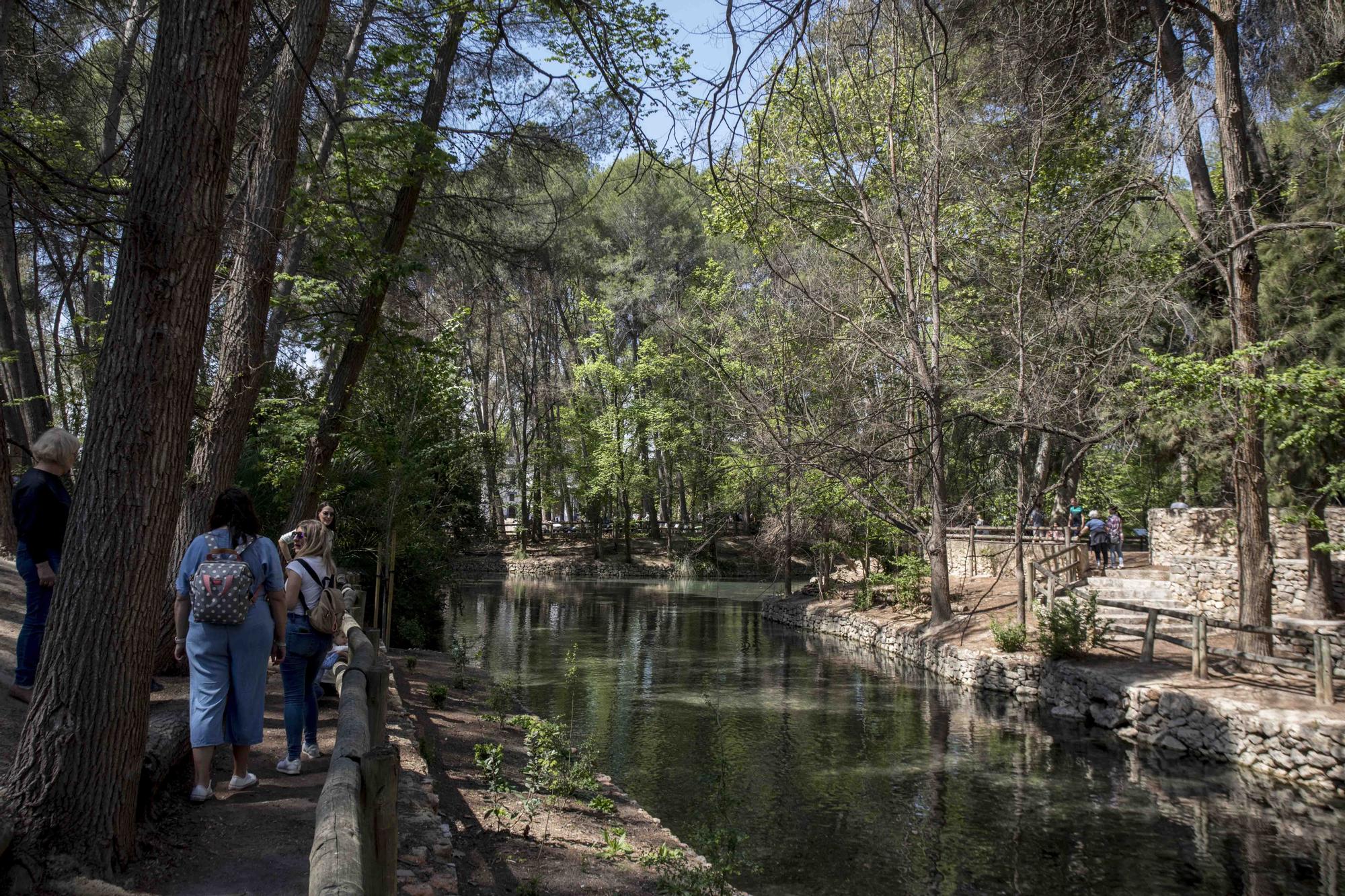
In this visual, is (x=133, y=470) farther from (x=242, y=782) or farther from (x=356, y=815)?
(x=242, y=782)

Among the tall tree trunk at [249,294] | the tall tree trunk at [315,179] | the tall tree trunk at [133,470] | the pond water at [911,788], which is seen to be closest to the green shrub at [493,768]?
the pond water at [911,788]

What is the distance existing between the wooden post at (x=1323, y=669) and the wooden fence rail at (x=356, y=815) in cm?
1091

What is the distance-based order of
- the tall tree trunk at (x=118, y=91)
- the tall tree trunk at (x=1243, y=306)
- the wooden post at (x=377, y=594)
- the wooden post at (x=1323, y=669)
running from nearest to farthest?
the tall tree trunk at (x=118, y=91)
the wooden post at (x=1323, y=669)
the tall tree trunk at (x=1243, y=306)
the wooden post at (x=377, y=594)

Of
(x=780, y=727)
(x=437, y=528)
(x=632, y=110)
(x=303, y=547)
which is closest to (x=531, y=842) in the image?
(x=303, y=547)

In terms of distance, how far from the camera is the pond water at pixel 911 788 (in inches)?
304

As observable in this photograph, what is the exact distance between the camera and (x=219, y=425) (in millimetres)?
7102

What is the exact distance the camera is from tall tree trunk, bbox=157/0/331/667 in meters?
7.04

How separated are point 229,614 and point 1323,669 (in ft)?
38.4

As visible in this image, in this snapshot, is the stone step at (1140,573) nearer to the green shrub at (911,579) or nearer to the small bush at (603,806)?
the green shrub at (911,579)

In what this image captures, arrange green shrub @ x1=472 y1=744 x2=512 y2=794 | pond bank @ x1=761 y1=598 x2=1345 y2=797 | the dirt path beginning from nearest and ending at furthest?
the dirt path
green shrub @ x1=472 y1=744 x2=512 y2=794
pond bank @ x1=761 y1=598 x2=1345 y2=797

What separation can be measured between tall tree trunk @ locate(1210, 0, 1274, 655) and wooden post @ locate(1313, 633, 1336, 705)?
70.0 inches

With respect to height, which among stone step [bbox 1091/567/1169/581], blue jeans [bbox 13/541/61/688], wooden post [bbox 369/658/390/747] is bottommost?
stone step [bbox 1091/567/1169/581]

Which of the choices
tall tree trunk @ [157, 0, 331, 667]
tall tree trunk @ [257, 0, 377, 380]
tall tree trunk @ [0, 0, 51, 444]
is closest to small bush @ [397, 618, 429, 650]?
tall tree trunk @ [257, 0, 377, 380]

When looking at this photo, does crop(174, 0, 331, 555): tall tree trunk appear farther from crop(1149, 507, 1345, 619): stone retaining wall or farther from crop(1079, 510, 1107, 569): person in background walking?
crop(1079, 510, 1107, 569): person in background walking
